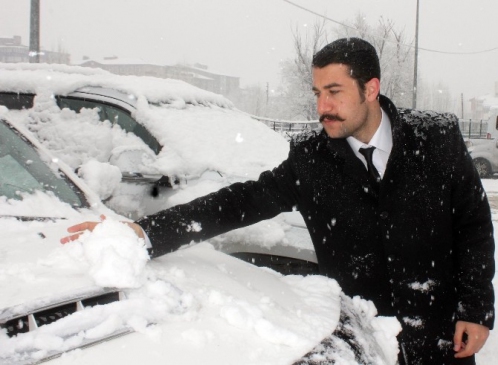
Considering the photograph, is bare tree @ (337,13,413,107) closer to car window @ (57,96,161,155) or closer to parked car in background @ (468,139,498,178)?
parked car in background @ (468,139,498,178)

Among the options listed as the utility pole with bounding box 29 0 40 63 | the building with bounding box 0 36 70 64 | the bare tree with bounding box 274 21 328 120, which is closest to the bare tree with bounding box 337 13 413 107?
the bare tree with bounding box 274 21 328 120

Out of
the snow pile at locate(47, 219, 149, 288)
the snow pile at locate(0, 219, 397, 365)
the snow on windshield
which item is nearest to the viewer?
the snow pile at locate(0, 219, 397, 365)

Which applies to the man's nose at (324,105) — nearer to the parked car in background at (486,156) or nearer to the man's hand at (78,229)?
the man's hand at (78,229)

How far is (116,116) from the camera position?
3699mm

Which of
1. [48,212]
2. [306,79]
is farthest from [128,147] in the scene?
[306,79]

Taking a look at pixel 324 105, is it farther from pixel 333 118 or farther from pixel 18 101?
pixel 18 101

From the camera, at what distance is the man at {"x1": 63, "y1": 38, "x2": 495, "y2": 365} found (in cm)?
194

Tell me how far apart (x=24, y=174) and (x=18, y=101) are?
1975 millimetres

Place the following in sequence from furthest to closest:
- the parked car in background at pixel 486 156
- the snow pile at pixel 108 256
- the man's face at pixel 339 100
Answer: the parked car in background at pixel 486 156
the man's face at pixel 339 100
the snow pile at pixel 108 256

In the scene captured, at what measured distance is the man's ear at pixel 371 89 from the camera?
1999 mm

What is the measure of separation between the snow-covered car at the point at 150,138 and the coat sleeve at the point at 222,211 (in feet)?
2.82

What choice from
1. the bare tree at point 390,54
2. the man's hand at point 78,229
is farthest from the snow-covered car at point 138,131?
the bare tree at point 390,54

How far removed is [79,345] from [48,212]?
40.3 inches

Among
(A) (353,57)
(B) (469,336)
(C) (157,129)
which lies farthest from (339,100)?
(C) (157,129)
